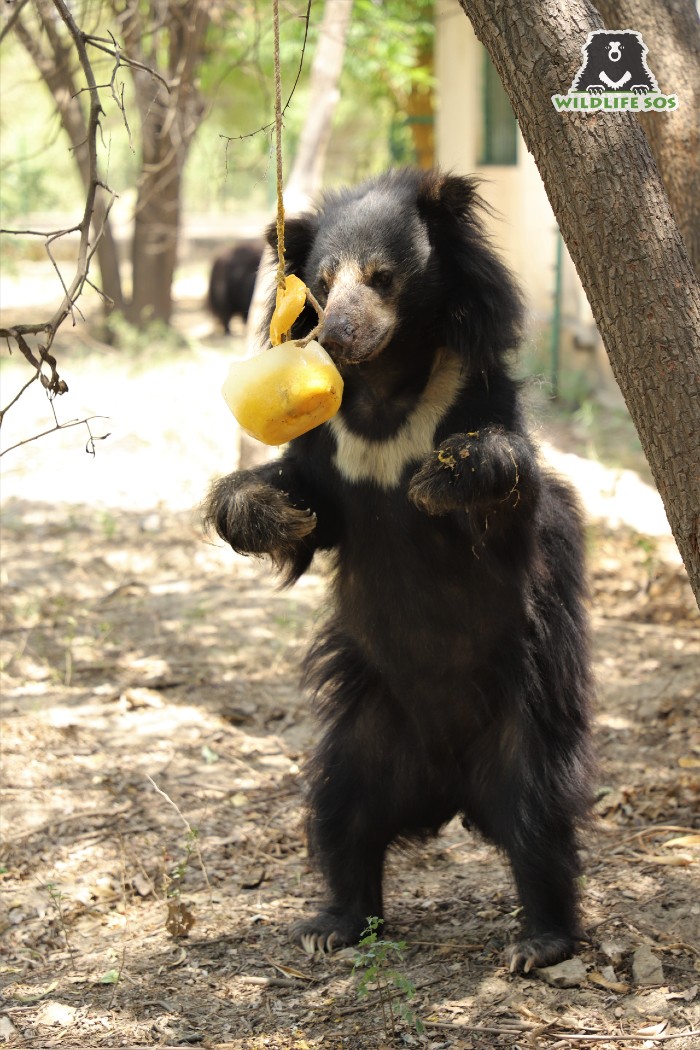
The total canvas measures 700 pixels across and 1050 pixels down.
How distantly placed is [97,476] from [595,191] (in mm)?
6401

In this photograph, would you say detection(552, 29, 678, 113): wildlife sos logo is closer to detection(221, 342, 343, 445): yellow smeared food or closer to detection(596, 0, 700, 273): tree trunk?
detection(596, 0, 700, 273): tree trunk

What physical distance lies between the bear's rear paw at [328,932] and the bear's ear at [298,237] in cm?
174


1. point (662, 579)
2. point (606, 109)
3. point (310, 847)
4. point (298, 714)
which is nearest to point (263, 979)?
point (310, 847)

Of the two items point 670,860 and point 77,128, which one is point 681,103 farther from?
point 77,128

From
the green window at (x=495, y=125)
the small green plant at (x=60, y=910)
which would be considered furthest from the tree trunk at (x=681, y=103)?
the green window at (x=495, y=125)

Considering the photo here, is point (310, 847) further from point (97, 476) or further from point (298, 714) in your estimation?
point (97, 476)

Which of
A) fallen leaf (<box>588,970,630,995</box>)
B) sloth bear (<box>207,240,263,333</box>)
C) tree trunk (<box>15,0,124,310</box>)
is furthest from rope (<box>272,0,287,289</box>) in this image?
sloth bear (<box>207,240,263,333</box>)

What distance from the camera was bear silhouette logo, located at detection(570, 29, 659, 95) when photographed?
217 cm

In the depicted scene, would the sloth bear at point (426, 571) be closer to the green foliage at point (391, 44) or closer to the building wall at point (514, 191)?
the building wall at point (514, 191)

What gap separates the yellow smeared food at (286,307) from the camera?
8.96 ft

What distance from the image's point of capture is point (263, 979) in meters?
3.04

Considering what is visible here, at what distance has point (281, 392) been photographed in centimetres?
252

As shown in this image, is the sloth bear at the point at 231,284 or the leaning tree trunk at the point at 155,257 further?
the sloth bear at the point at 231,284

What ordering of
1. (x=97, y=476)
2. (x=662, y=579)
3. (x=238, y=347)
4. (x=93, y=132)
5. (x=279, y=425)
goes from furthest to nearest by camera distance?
(x=238, y=347) < (x=97, y=476) < (x=662, y=579) < (x=93, y=132) < (x=279, y=425)
